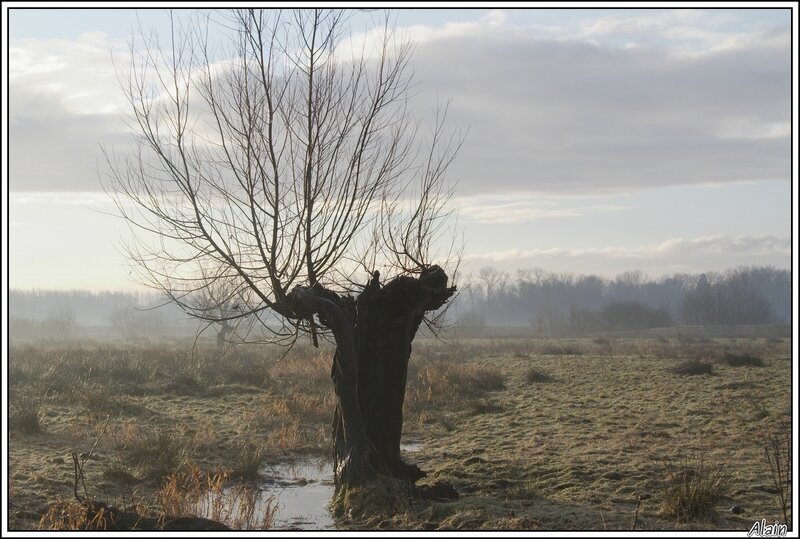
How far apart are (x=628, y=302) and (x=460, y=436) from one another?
7901 cm

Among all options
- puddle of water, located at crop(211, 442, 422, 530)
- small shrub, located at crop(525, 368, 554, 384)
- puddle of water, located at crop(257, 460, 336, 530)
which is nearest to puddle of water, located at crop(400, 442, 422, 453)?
puddle of water, located at crop(211, 442, 422, 530)

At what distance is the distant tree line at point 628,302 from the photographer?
86.0m

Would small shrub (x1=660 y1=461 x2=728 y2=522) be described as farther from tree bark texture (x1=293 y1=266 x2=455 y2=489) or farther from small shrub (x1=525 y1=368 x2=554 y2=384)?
small shrub (x1=525 y1=368 x2=554 y2=384)

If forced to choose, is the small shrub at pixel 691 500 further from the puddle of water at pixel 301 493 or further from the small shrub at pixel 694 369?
the small shrub at pixel 694 369

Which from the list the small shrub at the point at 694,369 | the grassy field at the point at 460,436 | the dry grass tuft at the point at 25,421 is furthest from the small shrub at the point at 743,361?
the dry grass tuft at the point at 25,421

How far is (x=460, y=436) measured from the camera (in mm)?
13906

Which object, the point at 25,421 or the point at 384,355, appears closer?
the point at 384,355

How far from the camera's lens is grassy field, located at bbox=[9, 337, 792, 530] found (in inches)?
299

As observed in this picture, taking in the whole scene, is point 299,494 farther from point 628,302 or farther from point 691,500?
point 628,302

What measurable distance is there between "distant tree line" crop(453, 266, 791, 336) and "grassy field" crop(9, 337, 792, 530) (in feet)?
174

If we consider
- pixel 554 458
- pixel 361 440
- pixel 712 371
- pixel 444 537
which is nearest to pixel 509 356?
pixel 712 371

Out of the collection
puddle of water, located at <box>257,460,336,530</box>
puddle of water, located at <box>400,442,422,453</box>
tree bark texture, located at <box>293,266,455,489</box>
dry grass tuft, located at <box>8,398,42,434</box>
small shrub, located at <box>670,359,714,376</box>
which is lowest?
puddle of water, located at <box>400,442,422,453</box>

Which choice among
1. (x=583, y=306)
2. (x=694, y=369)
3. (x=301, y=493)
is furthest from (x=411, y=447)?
(x=583, y=306)

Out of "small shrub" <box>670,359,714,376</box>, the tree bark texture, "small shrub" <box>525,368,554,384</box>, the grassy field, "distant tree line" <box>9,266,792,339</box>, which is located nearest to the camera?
the grassy field
